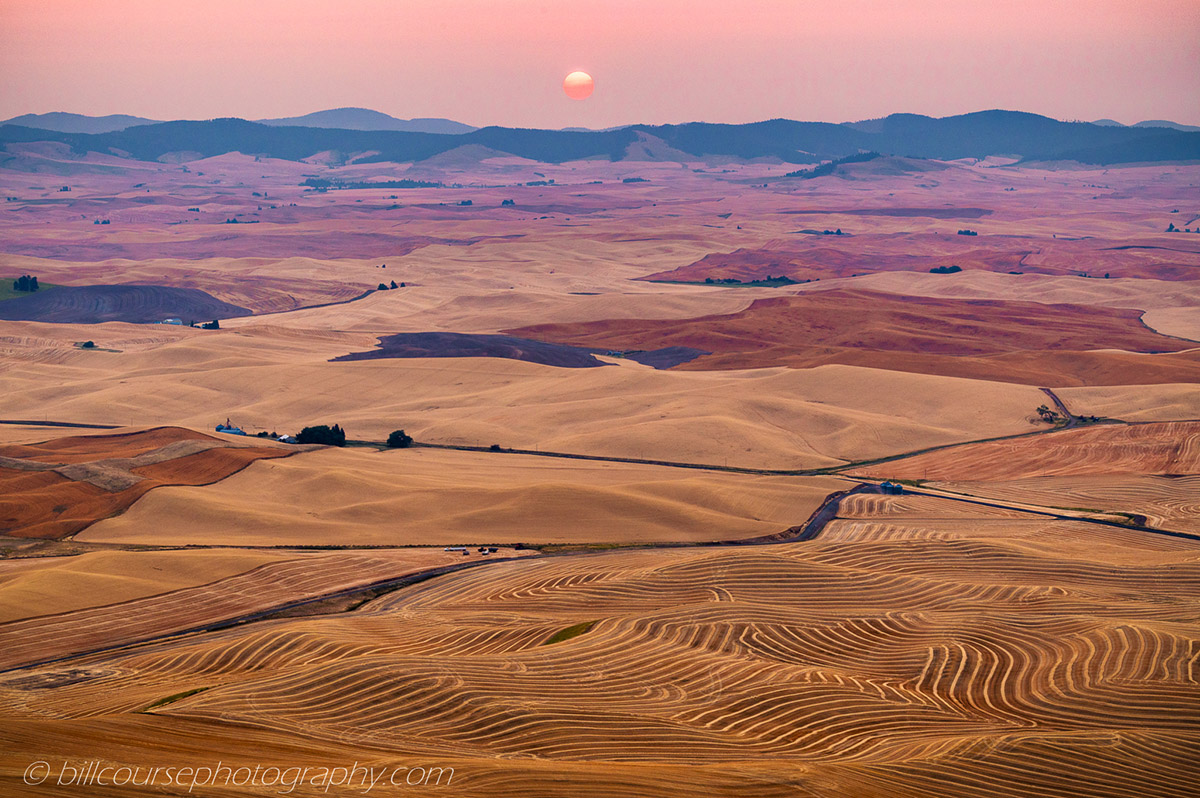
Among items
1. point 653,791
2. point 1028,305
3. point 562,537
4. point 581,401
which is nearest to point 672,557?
point 562,537

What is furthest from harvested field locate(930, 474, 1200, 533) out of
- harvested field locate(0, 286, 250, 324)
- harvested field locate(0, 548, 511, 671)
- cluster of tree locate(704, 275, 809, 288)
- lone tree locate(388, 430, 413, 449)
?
harvested field locate(0, 286, 250, 324)

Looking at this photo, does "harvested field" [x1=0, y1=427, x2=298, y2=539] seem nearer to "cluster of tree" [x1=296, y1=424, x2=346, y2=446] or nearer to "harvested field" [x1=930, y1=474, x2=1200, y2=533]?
"cluster of tree" [x1=296, y1=424, x2=346, y2=446]

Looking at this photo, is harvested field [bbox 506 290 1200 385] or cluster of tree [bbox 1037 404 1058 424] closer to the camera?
cluster of tree [bbox 1037 404 1058 424]

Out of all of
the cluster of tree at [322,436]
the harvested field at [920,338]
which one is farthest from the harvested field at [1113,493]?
the cluster of tree at [322,436]

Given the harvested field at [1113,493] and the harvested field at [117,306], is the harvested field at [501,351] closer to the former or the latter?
the harvested field at [117,306]

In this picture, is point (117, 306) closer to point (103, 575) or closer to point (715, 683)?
point (103, 575)

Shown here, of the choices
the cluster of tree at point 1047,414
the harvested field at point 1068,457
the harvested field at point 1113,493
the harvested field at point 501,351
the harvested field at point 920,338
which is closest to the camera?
the harvested field at point 1113,493

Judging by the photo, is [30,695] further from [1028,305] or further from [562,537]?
[1028,305]
